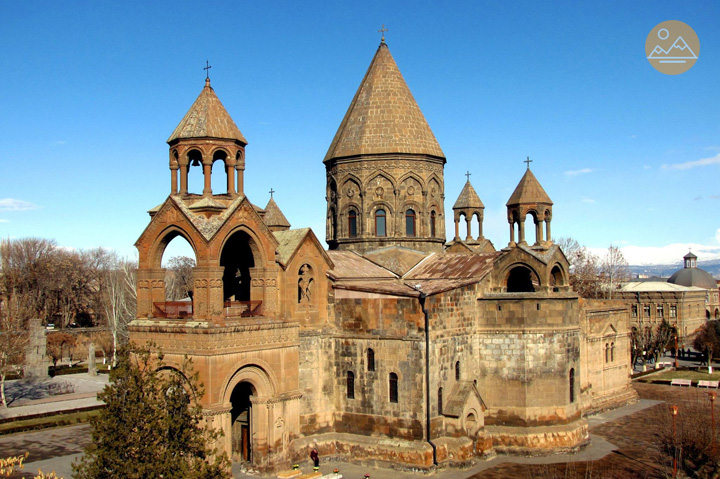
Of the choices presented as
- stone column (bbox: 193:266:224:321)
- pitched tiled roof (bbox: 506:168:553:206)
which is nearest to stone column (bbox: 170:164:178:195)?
stone column (bbox: 193:266:224:321)

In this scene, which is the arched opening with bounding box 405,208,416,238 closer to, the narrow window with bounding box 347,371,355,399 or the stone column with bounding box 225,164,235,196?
the narrow window with bounding box 347,371,355,399

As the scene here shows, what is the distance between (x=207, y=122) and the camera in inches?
804

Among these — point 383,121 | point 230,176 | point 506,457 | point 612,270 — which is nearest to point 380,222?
point 383,121

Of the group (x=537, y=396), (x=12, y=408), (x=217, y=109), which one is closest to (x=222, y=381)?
(x=217, y=109)

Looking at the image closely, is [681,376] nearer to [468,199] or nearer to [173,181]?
[468,199]

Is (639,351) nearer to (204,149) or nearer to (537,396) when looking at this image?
(537,396)

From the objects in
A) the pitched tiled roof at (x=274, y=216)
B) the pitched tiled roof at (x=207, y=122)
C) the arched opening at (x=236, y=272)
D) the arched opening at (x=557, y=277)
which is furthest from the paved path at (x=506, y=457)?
the pitched tiled roof at (x=274, y=216)

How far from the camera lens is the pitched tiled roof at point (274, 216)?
3244 centimetres

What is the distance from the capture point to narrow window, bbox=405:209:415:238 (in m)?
27.9

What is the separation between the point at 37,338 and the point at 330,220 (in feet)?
73.4

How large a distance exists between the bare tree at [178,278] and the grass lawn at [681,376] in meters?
35.8

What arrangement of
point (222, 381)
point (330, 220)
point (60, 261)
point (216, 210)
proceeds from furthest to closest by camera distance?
point (60, 261)
point (330, 220)
point (216, 210)
point (222, 381)

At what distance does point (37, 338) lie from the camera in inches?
1602

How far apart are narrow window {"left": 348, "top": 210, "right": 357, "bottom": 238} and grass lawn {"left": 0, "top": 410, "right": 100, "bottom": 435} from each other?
42.6 ft
